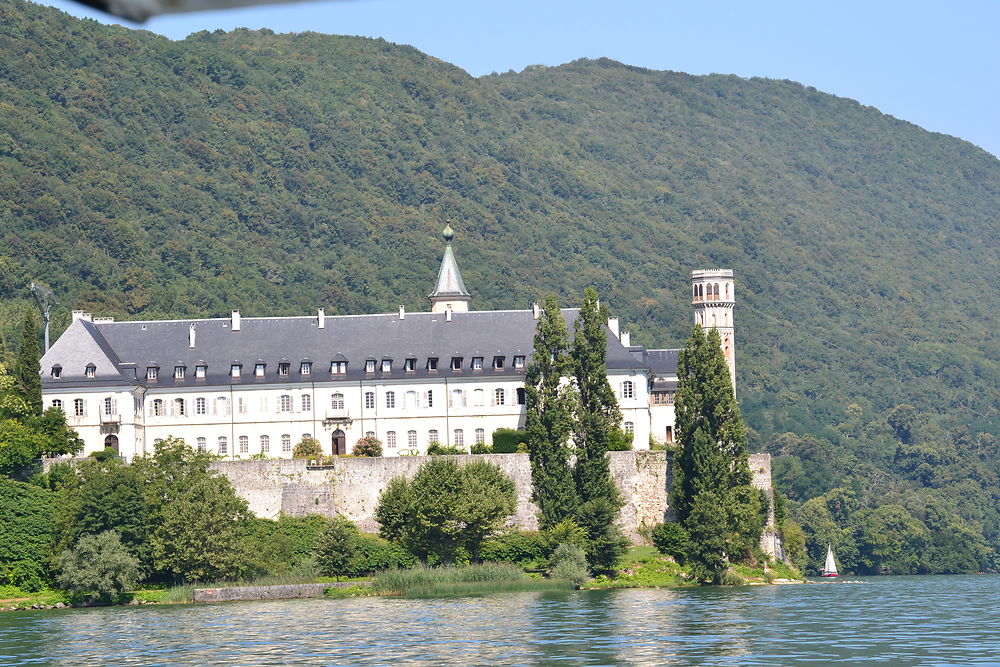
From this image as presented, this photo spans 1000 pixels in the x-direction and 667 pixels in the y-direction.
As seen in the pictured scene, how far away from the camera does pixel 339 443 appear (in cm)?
7788

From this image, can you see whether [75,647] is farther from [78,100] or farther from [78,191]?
[78,100]

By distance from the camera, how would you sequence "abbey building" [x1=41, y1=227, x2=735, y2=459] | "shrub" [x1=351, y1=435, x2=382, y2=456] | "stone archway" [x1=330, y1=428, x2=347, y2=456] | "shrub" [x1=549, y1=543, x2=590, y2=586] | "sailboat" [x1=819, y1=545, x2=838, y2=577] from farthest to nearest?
"sailboat" [x1=819, y1=545, x2=838, y2=577]
"stone archway" [x1=330, y1=428, x2=347, y2=456]
"abbey building" [x1=41, y1=227, x2=735, y2=459]
"shrub" [x1=351, y1=435, x2=382, y2=456]
"shrub" [x1=549, y1=543, x2=590, y2=586]

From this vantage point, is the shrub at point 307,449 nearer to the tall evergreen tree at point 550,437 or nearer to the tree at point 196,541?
the tree at point 196,541

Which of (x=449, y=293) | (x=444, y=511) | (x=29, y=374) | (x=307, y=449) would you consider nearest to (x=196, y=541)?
(x=444, y=511)

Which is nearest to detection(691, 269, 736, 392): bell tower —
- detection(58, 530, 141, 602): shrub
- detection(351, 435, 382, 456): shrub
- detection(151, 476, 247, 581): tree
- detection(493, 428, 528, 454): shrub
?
detection(493, 428, 528, 454): shrub

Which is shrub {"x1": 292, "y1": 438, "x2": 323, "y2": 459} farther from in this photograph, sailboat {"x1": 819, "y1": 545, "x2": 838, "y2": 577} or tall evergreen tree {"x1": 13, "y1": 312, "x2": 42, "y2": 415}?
sailboat {"x1": 819, "y1": 545, "x2": 838, "y2": 577}

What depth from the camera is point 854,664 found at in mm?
36812

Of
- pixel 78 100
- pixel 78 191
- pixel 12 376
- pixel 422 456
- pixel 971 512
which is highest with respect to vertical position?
pixel 78 100

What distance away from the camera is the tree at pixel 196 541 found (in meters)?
62.8

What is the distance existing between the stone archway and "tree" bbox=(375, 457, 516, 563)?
33.7 ft

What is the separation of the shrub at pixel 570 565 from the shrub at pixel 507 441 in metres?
8.65

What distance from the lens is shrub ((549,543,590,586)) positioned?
64.2m

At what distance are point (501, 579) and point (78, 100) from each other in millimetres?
129403

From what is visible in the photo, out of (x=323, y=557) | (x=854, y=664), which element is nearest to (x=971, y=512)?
(x=323, y=557)
